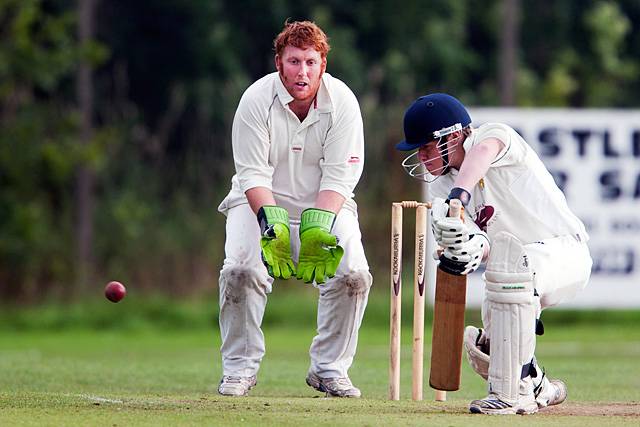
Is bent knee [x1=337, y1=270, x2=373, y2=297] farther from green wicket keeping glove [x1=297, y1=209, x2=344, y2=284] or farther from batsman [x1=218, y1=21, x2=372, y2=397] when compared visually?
green wicket keeping glove [x1=297, y1=209, x2=344, y2=284]

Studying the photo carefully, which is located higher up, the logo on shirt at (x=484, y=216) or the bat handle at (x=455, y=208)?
the bat handle at (x=455, y=208)

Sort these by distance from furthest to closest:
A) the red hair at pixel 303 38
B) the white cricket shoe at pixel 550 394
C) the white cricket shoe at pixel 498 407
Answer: the red hair at pixel 303 38
the white cricket shoe at pixel 550 394
the white cricket shoe at pixel 498 407

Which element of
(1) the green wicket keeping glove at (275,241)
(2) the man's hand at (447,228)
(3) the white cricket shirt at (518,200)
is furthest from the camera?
(1) the green wicket keeping glove at (275,241)

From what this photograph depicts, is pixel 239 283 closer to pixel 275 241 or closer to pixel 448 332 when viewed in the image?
pixel 275 241

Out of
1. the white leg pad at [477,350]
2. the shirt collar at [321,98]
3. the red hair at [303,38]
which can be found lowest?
the white leg pad at [477,350]

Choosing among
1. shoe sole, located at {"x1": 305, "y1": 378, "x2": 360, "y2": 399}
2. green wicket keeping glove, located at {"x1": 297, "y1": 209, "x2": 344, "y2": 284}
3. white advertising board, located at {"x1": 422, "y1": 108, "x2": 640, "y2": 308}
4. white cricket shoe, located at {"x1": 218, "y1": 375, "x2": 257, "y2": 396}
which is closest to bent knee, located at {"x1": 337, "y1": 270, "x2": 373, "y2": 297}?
green wicket keeping glove, located at {"x1": 297, "y1": 209, "x2": 344, "y2": 284}

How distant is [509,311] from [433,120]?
792 millimetres

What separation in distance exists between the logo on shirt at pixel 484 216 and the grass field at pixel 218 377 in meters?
0.71

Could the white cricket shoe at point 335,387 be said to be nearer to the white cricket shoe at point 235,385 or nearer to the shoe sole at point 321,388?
the shoe sole at point 321,388

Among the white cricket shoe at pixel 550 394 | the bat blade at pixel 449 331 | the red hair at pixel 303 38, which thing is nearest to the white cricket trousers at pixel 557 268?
the bat blade at pixel 449 331

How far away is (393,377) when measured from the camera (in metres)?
6.48

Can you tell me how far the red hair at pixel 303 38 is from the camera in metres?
6.38

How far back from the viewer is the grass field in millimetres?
5523

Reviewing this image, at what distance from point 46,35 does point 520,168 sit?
9.70 metres
